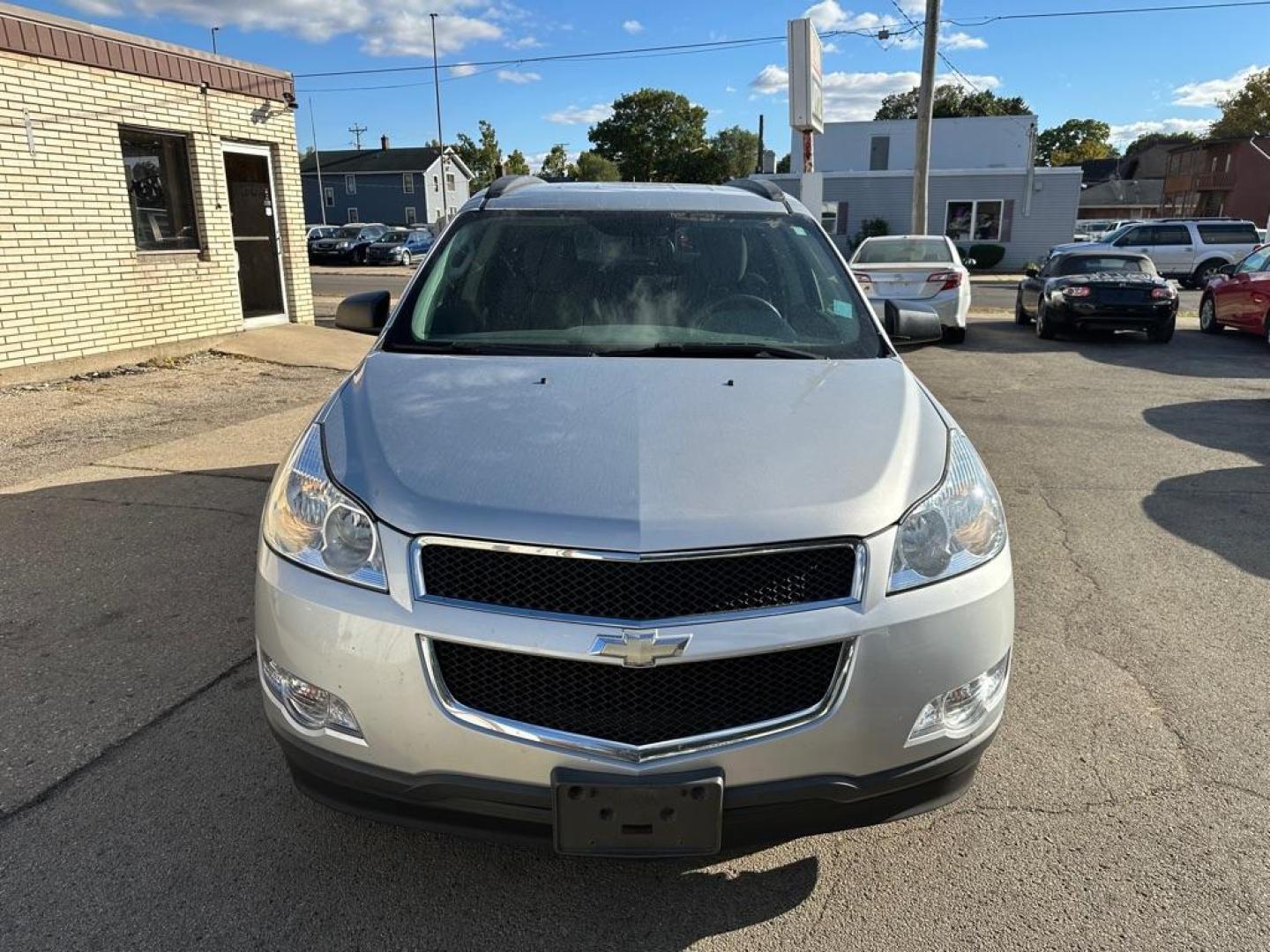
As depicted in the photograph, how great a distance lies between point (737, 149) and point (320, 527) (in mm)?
101633

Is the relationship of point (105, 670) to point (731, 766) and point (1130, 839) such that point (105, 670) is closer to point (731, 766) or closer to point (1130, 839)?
point (731, 766)

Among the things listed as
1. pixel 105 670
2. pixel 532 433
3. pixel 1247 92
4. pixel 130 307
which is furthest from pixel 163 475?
pixel 1247 92

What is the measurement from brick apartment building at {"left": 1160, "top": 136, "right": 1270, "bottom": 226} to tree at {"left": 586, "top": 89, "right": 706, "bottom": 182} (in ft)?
131

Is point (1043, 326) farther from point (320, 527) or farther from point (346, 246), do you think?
point (346, 246)

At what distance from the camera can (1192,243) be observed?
983 inches

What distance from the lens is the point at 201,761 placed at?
9.61 ft

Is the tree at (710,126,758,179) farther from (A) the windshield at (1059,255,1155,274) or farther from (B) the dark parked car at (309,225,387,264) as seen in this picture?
(A) the windshield at (1059,255,1155,274)

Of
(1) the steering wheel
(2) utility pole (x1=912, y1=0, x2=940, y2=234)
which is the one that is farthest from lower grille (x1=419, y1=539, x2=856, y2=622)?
(2) utility pole (x1=912, y1=0, x2=940, y2=234)

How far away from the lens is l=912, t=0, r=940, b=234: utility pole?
60.1ft

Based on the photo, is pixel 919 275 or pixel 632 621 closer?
pixel 632 621

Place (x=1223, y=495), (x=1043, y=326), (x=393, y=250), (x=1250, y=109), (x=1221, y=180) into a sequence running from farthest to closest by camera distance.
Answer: (x=1250, y=109)
(x=1221, y=180)
(x=393, y=250)
(x=1043, y=326)
(x=1223, y=495)

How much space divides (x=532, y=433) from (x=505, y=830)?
0.99m

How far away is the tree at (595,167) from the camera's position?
75869 millimetres

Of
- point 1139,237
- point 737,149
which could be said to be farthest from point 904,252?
point 737,149
